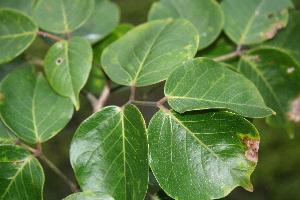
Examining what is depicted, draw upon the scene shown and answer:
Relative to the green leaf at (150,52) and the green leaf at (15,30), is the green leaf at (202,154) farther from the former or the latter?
the green leaf at (15,30)

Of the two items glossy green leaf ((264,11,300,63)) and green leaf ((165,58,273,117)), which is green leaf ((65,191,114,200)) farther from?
glossy green leaf ((264,11,300,63))

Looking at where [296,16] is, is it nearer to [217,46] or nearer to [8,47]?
[217,46]

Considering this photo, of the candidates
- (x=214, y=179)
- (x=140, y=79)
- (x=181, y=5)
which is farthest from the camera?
(x=181, y=5)

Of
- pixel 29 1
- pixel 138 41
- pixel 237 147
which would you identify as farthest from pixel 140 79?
pixel 29 1

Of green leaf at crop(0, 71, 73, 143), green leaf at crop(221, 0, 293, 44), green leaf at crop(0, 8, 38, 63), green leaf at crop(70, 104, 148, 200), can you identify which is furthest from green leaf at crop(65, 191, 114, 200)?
green leaf at crop(221, 0, 293, 44)

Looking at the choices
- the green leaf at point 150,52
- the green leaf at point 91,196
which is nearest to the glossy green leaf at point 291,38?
the green leaf at point 150,52
